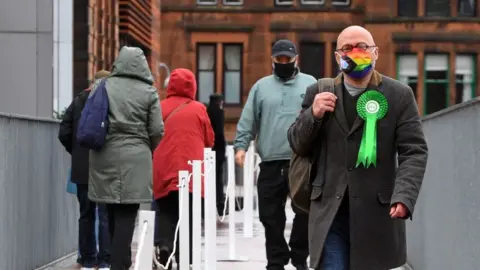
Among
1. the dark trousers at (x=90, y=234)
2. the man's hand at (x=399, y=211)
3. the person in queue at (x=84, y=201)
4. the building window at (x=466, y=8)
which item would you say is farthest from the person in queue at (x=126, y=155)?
the building window at (x=466, y=8)

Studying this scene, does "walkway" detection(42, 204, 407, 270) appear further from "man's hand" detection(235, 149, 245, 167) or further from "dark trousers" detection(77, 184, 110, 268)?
"man's hand" detection(235, 149, 245, 167)

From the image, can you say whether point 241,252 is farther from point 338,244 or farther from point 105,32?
point 105,32

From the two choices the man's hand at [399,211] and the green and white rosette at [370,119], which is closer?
the man's hand at [399,211]

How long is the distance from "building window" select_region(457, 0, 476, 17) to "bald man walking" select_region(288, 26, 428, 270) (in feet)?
162

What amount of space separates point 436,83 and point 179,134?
4421 centimetres

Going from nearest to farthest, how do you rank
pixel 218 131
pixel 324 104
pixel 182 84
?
pixel 324 104 < pixel 182 84 < pixel 218 131

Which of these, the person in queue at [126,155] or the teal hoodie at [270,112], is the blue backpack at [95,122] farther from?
the teal hoodie at [270,112]

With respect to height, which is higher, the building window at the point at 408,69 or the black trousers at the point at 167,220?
the building window at the point at 408,69

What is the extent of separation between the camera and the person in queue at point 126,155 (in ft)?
35.7

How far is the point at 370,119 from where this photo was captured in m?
7.21

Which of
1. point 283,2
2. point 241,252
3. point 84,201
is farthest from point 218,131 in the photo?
point 283,2

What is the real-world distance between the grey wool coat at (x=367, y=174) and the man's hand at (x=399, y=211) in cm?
21

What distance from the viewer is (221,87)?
5609 cm

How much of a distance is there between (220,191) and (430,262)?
10.7 meters
